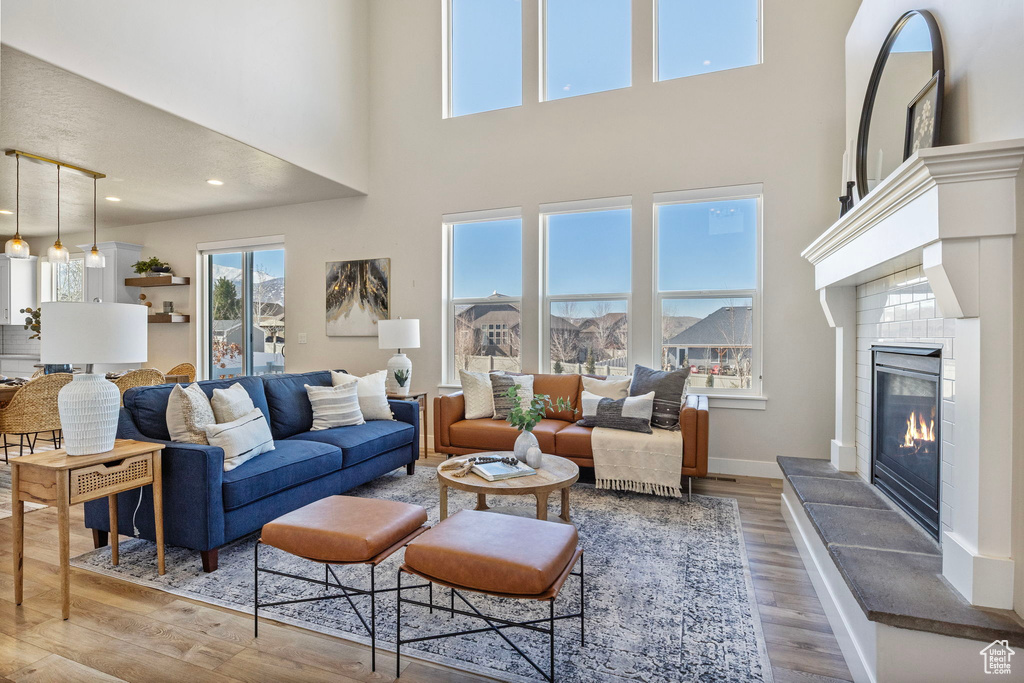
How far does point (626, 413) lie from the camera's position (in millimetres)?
3668

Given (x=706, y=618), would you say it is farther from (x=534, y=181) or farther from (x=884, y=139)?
(x=534, y=181)

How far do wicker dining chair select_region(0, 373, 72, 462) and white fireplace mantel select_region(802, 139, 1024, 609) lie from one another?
19.6 feet

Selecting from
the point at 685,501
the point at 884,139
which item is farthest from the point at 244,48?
the point at 685,501

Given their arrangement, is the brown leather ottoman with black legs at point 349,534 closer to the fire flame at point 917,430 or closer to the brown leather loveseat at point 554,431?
the brown leather loveseat at point 554,431

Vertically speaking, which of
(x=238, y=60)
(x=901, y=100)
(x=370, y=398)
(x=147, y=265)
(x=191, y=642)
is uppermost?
(x=238, y=60)

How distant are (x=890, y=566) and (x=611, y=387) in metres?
2.42

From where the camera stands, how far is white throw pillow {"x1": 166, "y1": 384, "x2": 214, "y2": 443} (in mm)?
2664

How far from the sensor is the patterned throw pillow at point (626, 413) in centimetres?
363

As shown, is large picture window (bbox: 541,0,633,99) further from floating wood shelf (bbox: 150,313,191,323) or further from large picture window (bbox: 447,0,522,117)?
floating wood shelf (bbox: 150,313,191,323)

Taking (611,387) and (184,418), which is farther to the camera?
(611,387)

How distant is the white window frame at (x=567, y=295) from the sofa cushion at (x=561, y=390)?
0.40 metres

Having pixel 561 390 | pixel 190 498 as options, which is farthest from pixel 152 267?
pixel 561 390

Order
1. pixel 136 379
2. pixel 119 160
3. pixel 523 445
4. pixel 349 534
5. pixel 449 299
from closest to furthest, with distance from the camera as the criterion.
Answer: pixel 349 534
pixel 523 445
pixel 119 160
pixel 136 379
pixel 449 299

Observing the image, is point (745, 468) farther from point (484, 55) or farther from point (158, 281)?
point (158, 281)
